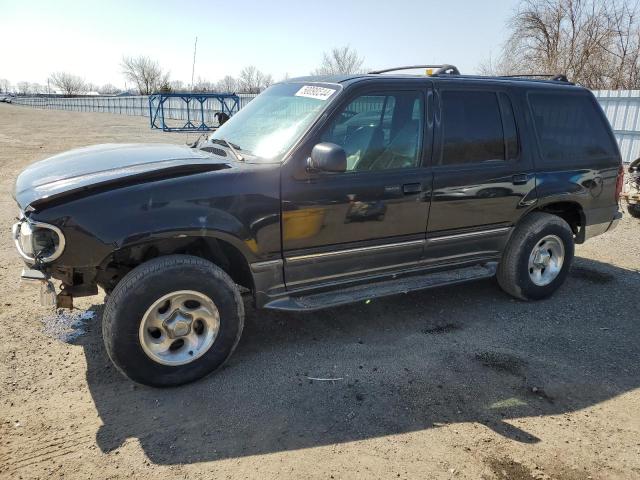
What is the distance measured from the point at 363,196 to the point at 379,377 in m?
1.29

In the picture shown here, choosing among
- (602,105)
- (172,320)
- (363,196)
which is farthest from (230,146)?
(602,105)

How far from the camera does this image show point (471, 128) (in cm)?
410

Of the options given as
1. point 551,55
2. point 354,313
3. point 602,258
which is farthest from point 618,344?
point 551,55

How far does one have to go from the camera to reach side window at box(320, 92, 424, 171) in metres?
3.61

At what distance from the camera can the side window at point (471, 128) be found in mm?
3977

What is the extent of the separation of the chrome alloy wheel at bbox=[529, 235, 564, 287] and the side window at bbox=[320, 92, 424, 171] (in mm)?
1763

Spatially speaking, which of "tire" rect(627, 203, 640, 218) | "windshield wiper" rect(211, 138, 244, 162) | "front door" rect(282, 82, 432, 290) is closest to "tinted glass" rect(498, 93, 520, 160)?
"front door" rect(282, 82, 432, 290)

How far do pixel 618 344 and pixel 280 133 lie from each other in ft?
10.5

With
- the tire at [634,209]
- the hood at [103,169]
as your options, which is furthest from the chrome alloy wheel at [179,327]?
the tire at [634,209]

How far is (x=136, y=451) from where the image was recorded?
8.84 ft

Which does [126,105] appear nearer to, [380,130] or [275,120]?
[275,120]

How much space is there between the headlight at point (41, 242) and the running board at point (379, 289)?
54.5 inches

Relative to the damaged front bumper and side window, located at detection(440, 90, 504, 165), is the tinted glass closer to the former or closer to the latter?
side window, located at detection(440, 90, 504, 165)

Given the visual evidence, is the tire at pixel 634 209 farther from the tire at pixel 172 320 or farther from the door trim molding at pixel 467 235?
the tire at pixel 172 320
